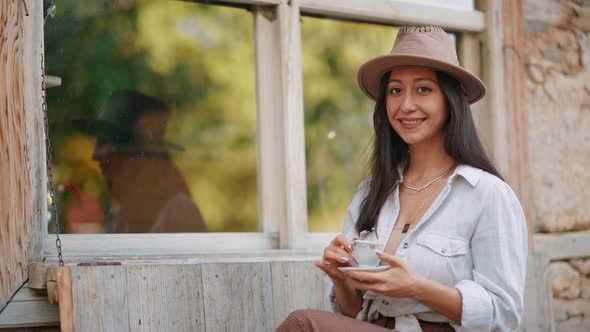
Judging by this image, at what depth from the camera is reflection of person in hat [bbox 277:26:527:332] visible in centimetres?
272

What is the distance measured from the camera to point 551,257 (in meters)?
4.67

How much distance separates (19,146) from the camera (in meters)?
3.31

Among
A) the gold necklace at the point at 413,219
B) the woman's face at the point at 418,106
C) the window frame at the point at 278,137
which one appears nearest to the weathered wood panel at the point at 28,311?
the window frame at the point at 278,137

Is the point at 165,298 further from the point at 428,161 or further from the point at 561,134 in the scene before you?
the point at 561,134

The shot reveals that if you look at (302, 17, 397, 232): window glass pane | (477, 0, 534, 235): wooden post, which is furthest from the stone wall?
(302, 17, 397, 232): window glass pane

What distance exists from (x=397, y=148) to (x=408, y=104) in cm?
34

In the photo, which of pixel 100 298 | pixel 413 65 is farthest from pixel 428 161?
pixel 100 298

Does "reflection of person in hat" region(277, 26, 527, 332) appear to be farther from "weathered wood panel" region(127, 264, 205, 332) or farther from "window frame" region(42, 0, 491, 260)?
"window frame" region(42, 0, 491, 260)

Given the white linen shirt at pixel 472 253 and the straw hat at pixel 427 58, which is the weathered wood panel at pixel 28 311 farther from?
the straw hat at pixel 427 58

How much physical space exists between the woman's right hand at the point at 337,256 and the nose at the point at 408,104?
496 mm

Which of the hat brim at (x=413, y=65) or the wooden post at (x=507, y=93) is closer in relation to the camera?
the hat brim at (x=413, y=65)

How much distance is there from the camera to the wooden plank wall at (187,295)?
3.16 metres

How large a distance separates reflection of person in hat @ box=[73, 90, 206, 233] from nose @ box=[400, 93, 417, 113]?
1515 mm

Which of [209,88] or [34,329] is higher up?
[209,88]
